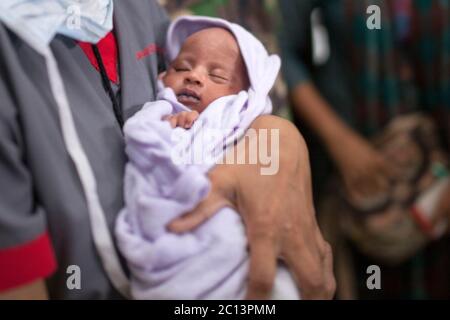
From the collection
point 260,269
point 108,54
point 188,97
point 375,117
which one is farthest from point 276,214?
point 375,117

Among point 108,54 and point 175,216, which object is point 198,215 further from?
point 108,54

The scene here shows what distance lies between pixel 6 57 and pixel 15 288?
0.81 ft

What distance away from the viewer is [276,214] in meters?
0.71

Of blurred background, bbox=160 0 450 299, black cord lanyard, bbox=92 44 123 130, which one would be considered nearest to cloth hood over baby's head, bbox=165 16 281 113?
black cord lanyard, bbox=92 44 123 130

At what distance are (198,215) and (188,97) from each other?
185 millimetres

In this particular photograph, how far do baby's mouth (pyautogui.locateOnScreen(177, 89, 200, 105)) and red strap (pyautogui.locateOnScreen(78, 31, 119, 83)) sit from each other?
0.09m

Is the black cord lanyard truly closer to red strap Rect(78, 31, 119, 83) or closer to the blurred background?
red strap Rect(78, 31, 119, 83)

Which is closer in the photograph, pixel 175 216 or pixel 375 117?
pixel 175 216

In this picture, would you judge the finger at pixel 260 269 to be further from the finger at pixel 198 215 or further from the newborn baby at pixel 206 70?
the newborn baby at pixel 206 70

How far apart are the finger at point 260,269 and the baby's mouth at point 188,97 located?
0.67 feet

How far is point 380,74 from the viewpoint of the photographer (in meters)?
1.51

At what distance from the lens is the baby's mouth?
0.78 metres

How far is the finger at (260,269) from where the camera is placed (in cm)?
67
